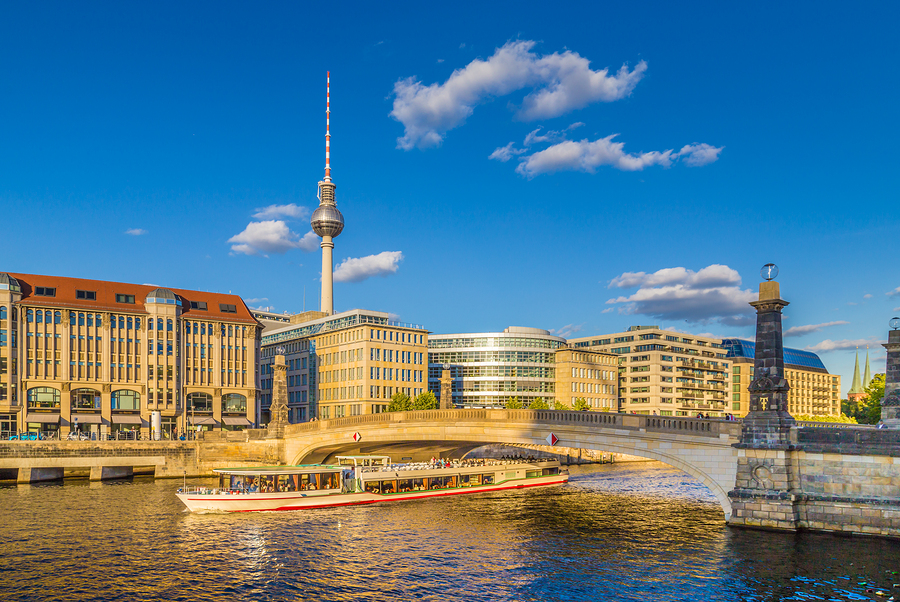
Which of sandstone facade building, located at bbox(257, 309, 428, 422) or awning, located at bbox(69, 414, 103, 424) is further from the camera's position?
sandstone facade building, located at bbox(257, 309, 428, 422)

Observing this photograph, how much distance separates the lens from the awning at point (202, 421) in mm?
112125

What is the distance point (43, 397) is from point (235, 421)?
26.7 metres

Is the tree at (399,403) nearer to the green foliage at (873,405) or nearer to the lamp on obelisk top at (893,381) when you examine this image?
the green foliage at (873,405)

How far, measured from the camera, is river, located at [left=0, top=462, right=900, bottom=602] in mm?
35219

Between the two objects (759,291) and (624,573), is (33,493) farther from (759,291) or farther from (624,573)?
(759,291)

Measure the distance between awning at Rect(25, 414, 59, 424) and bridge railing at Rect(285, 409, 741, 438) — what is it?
4330 cm

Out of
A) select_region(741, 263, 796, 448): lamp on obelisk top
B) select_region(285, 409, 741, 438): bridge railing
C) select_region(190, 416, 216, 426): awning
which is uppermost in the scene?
select_region(741, 263, 796, 448): lamp on obelisk top

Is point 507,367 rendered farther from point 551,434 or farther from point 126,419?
point 551,434

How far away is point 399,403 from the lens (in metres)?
123

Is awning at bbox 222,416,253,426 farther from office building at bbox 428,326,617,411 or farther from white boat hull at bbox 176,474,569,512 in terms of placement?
white boat hull at bbox 176,474,569,512

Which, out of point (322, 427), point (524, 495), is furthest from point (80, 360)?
point (524, 495)

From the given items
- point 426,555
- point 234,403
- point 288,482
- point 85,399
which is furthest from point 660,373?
point 426,555

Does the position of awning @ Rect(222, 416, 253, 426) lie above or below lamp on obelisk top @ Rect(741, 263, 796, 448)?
below

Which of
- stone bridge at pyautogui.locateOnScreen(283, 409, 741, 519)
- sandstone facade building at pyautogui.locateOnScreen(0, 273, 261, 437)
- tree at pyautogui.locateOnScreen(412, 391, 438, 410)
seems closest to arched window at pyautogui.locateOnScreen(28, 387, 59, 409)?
sandstone facade building at pyautogui.locateOnScreen(0, 273, 261, 437)
